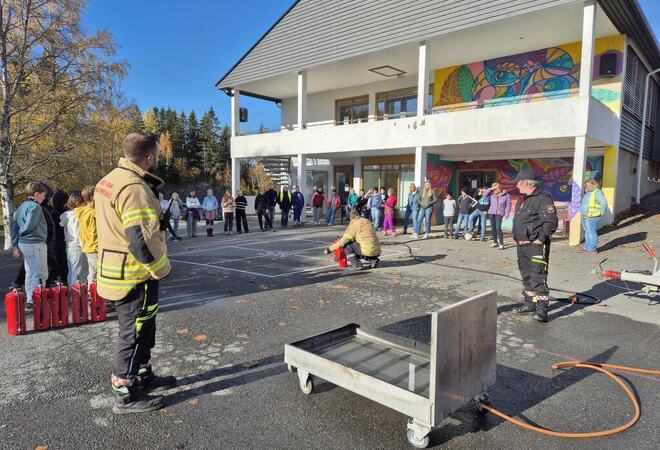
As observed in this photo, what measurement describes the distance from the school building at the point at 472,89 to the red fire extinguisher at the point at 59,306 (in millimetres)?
12166

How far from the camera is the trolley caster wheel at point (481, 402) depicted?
3260 millimetres

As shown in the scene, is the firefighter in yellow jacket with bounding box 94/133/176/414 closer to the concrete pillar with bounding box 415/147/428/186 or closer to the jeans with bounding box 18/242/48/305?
the jeans with bounding box 18/242/48/305

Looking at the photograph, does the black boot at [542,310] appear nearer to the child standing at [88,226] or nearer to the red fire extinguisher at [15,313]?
the child standing at [88,226]

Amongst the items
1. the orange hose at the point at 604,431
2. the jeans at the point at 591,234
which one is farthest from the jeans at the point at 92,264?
the jeans at the point at 591,234

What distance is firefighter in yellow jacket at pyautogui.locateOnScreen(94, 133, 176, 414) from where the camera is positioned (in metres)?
3.08

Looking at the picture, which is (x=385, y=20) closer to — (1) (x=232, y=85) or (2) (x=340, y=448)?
(1) (x=232, y=85)

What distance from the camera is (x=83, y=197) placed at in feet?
19.0

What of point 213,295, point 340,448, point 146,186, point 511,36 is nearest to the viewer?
point 340,448

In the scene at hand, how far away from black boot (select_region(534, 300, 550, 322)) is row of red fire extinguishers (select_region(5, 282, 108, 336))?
5744 millimetres

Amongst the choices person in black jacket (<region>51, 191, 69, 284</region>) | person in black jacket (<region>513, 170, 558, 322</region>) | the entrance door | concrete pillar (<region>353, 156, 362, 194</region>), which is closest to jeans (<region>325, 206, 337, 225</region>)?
the entrance door

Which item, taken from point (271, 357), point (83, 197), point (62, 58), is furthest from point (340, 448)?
point (62, 58)

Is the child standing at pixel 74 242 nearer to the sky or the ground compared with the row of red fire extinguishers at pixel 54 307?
nearer to the sky

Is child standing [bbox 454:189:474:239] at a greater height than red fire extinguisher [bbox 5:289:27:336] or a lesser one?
greater

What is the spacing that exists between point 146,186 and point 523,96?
15435mm
